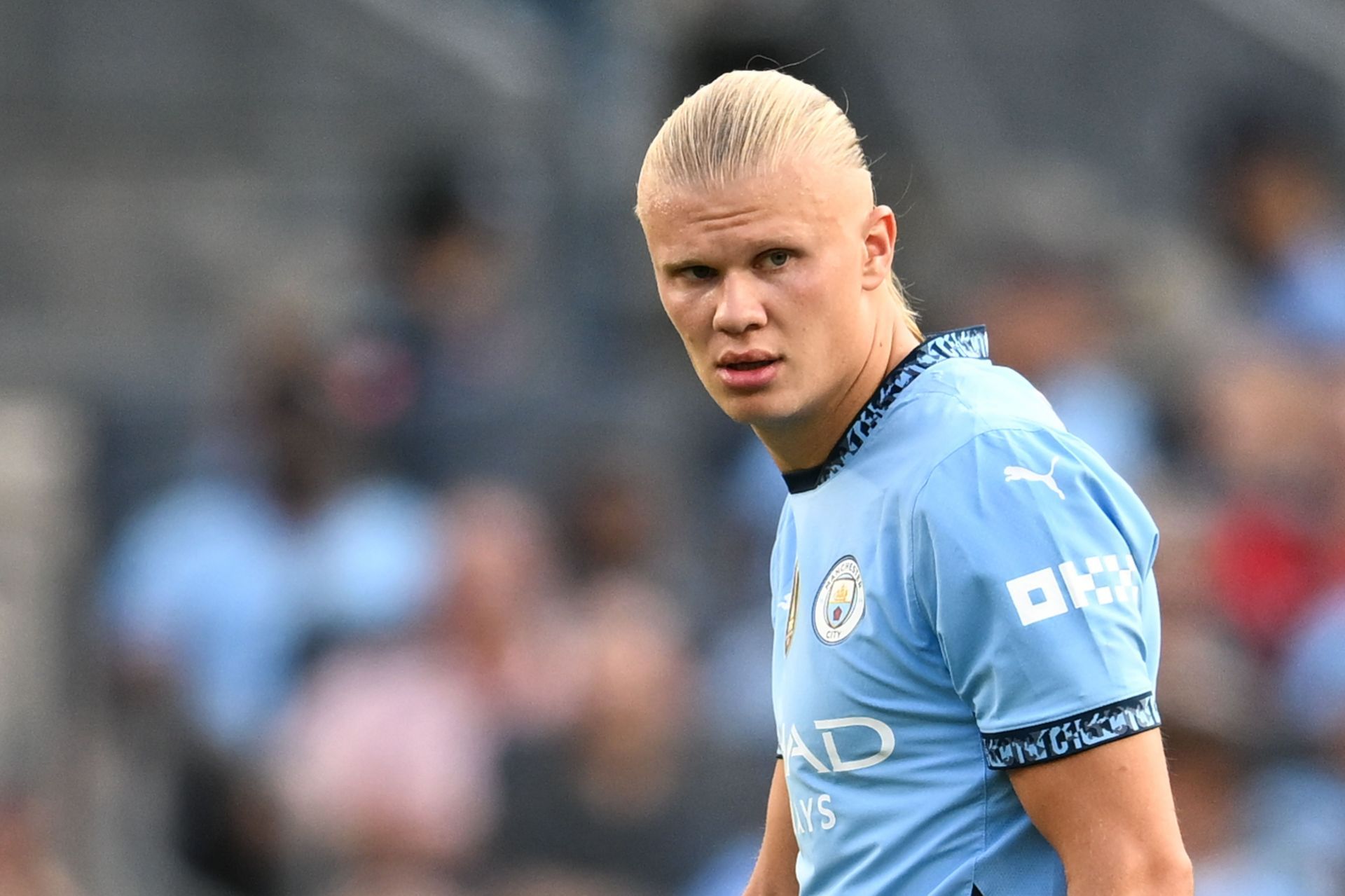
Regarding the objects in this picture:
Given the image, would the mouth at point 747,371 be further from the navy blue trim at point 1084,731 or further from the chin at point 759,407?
the navy blue trim at point 1084,731

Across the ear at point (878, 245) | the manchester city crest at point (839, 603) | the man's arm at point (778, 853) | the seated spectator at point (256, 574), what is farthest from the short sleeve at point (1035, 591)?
the seated spectator at point (256, 574)

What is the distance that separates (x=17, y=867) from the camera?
7035 millimetres

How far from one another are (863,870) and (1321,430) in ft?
19.2

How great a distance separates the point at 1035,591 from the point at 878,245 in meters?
0.66

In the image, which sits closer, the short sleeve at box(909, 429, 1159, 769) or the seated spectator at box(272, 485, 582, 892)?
the short sleeve at box(909, 429, 1159, 769)

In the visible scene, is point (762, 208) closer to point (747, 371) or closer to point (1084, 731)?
point (747, 371)

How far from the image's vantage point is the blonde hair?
9.57 ft

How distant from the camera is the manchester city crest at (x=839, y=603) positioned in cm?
286

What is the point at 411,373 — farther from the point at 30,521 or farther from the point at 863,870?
the point at 863,870

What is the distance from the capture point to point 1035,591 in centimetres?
263

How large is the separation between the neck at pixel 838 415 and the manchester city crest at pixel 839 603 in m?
0.23

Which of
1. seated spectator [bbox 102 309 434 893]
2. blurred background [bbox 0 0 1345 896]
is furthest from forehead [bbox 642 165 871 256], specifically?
seated spectator [bbox 102 309 434 893]

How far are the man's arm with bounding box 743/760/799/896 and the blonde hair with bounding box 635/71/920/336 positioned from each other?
983mm

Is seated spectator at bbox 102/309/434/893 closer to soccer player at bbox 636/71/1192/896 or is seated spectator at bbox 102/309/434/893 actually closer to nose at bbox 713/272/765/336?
soccer player at bbox 636/71/1192/896
